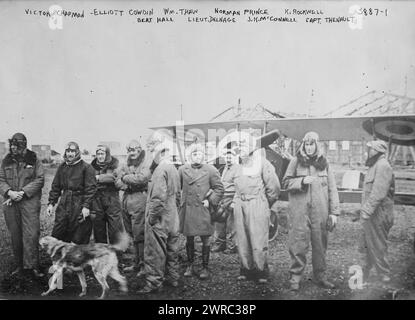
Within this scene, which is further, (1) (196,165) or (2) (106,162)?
(2) (106,162)

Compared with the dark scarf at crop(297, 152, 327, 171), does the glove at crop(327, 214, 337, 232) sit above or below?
below

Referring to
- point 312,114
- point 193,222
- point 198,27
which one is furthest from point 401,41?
point 193,222

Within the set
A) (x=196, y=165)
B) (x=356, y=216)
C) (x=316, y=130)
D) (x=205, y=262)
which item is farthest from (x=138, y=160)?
(x=356, y=216)

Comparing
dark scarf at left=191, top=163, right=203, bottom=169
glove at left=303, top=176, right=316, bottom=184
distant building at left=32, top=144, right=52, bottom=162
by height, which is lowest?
glove at left=303, top=176, right=316, bottom=184

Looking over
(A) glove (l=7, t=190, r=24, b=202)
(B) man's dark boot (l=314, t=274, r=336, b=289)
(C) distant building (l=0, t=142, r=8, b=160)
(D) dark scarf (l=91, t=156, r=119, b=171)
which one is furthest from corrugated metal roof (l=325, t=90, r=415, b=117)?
(C) distant building (l=0, t=142, r=8, b=160)

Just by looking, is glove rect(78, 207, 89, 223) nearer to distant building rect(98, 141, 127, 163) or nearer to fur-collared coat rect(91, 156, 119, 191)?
fur-collared coat rect(91, 156, 119, 191)

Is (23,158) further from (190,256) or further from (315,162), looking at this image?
(315,162)
